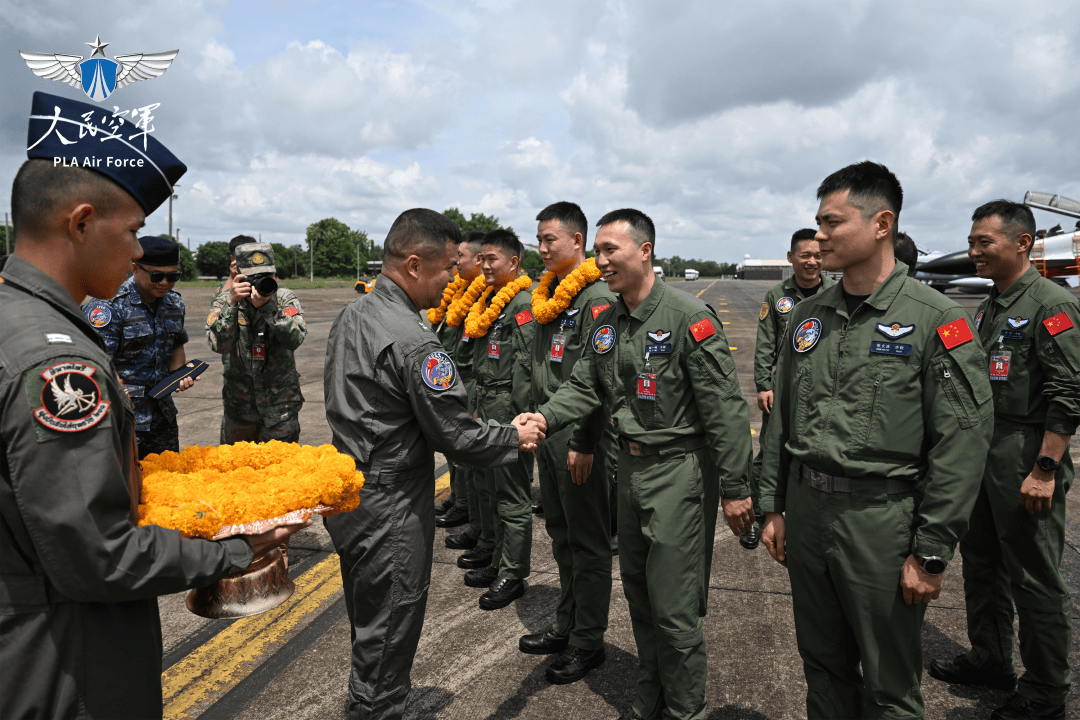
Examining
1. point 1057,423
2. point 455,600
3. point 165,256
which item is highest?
point 165,256

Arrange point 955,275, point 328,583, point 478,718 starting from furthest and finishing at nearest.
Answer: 1. point 955,275
2. point 328,583
3. point 478,718

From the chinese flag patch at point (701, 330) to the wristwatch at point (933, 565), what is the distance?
1.26 metres

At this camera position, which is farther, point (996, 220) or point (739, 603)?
point (739, 603)

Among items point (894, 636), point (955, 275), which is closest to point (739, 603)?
point (894, 636)

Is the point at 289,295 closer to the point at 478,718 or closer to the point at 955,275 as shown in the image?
the point at 478,718

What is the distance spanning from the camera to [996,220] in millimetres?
3439

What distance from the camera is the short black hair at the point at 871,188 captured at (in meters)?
2.51

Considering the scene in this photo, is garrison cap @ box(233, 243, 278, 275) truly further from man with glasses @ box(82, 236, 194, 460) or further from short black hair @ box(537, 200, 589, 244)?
short black hair @ box(537, 200, 589, 244)

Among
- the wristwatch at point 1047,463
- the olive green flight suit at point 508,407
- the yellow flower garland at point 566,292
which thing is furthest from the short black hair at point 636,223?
the wristwatch at point 1047,463

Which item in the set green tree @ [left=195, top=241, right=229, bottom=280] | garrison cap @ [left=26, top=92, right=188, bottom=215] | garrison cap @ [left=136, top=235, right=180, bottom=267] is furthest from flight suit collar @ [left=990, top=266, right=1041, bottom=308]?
green tree @ [left=195, top=241, right=229, bottom=280]

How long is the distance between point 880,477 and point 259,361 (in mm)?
4299

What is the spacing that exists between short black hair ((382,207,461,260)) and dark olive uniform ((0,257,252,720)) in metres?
1.33

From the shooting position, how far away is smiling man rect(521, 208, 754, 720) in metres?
2.83

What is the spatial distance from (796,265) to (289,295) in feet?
14.6
